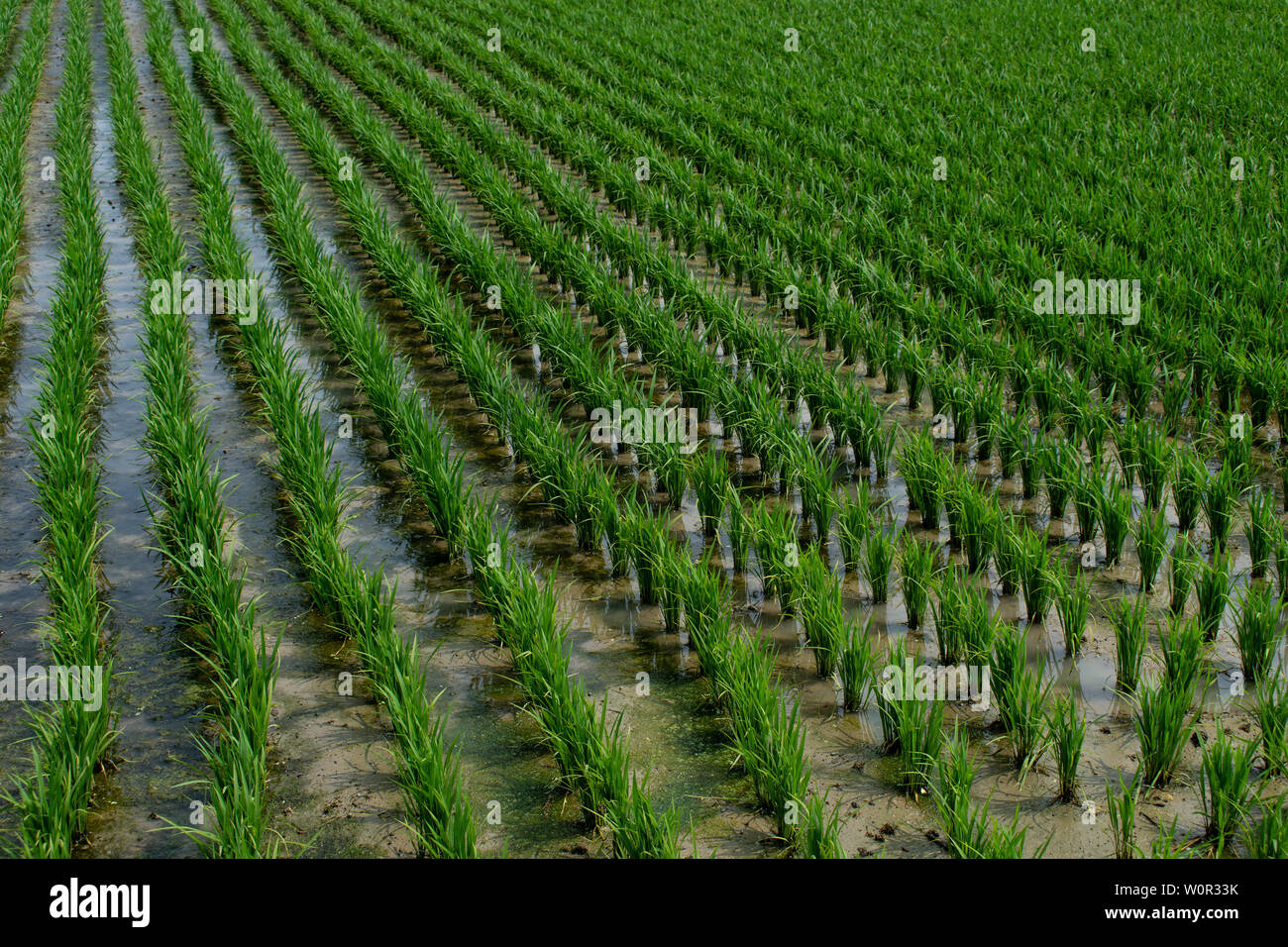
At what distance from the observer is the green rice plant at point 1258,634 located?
3295mm

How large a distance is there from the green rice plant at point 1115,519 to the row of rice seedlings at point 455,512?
71.2 inches

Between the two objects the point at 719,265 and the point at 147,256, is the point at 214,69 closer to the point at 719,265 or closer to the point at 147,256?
the point at 147,256

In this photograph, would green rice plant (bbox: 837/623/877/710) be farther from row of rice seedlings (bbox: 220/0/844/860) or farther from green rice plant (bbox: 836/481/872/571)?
green rice plant (bbox: 836/481/872/571)

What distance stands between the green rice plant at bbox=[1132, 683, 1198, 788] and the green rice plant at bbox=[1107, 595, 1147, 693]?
0.30m

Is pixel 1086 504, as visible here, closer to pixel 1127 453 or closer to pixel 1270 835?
pixel 1127 453

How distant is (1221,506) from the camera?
404cm

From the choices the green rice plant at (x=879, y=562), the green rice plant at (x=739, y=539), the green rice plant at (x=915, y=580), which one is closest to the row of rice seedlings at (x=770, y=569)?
the green rice plant at (x=739, y=539)

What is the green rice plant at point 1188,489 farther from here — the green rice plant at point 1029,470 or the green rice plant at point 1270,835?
the green rice plant at point 1270,835

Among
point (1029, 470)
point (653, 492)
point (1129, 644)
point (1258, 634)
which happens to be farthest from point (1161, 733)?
point (653, 492)

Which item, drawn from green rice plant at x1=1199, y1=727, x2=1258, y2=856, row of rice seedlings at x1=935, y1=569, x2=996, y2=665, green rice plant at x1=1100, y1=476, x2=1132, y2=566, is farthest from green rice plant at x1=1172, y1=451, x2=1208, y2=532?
green rice plant at x1=1199, y1=727, x2=1258, y2=856

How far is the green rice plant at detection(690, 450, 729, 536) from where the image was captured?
428 centimetres

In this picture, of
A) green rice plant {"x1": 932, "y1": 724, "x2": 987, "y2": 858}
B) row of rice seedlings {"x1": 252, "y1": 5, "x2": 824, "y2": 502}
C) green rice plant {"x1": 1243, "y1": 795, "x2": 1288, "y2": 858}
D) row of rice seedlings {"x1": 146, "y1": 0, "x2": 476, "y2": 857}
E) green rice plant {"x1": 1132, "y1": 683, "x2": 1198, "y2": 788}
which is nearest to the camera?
green rice plant {"x1": 1243, "y1": 795, "x2": 1288, "y2": 858}

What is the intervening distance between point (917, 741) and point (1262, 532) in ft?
5.34
